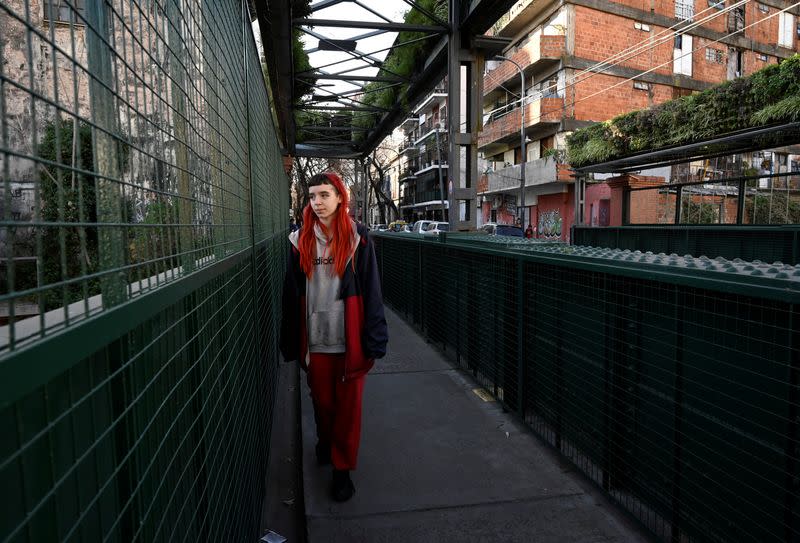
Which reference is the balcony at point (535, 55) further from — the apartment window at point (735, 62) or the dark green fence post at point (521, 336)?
the dark green fence post at point (521, 336)

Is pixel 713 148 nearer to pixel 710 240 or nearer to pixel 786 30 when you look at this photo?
pixel 710 240

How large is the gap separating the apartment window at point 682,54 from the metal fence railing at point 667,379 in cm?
3652

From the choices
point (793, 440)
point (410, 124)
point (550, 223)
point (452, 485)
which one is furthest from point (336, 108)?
point (410, 124)

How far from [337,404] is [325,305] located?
611 mm

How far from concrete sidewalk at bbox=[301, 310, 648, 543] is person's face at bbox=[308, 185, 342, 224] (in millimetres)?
1662

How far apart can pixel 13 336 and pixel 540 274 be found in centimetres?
373

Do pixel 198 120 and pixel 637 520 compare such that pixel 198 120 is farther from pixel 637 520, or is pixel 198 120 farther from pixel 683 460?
pixel 637 520

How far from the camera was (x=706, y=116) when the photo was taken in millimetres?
12289

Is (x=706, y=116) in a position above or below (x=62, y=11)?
above

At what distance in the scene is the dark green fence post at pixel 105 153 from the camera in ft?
3.06

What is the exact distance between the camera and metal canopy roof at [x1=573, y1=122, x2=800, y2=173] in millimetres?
11367

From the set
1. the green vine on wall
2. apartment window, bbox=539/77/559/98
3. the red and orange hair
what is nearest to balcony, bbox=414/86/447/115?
apartment window, bbox=539/77/559/98

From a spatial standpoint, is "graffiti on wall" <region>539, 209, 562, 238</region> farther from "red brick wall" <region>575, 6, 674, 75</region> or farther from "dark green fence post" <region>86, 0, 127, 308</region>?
"dark green fence post" <region>86, 0, 127, 308</region>

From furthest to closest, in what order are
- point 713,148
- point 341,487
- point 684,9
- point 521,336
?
point 684,9 → point 713,148 → point 521,336 → point 341,487
